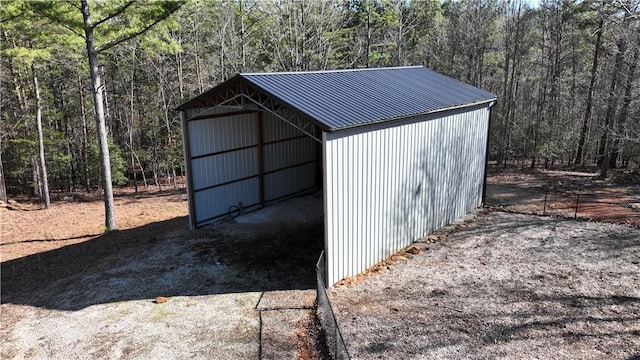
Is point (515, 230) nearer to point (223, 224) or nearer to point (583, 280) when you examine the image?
point (583, 280)

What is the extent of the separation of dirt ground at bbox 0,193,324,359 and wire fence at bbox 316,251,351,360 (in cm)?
16

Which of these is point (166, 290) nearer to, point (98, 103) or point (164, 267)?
point (164, 267)

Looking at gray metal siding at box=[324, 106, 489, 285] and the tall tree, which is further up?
the tall tree

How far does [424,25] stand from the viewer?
31.3 meters

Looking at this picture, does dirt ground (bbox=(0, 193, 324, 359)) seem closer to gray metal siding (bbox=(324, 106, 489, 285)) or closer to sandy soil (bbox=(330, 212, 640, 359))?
sandy soil (bbox=(330, 212, 640, 359))

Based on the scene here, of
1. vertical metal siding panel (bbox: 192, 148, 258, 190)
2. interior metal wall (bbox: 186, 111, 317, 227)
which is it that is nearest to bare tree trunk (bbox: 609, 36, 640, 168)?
interior metal wall (bbox: 186, 111, 317, 227)

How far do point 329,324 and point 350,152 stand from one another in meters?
3.09

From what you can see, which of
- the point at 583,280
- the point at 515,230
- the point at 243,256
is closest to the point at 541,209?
the point at 515,230

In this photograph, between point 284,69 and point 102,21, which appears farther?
point 284,69

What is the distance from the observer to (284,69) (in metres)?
20.7

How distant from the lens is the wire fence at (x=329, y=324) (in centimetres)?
562

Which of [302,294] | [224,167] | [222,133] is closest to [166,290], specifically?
[302,294]

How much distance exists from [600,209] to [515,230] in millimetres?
3915

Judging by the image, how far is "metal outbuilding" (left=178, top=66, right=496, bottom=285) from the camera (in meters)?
7.93
